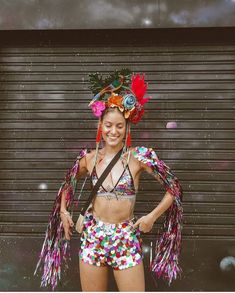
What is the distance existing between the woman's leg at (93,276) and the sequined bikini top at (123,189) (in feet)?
2.10

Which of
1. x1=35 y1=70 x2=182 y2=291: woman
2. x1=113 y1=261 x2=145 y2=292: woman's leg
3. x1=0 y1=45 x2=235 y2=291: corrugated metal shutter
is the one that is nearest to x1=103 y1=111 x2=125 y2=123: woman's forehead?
x1=35 y1=70 x2=182 y2=291: woman

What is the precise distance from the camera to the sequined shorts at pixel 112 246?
343 centimetres

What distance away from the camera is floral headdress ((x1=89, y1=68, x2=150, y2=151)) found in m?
3.52

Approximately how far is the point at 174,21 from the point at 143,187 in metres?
2.10

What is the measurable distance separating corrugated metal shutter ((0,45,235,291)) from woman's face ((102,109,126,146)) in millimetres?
1529

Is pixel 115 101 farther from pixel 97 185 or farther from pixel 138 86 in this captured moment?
pixel 97 185

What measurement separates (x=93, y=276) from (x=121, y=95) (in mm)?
1637

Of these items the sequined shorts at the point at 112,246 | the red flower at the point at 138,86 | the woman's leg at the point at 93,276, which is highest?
the red flower at the point at 138,86

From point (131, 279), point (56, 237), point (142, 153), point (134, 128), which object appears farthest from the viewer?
point (134, 128)

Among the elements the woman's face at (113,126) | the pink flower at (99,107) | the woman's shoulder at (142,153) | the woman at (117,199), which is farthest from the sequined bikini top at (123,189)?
the pink flower at (99,107)

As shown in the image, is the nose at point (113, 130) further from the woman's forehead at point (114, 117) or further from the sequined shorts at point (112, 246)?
the sequined shorts at point (112, 246)

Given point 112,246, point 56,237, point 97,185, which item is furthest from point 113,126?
point 56,237

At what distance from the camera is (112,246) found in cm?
344

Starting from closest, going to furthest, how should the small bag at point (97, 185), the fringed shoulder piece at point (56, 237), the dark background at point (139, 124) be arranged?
the small bag at point (97, 185)
the fringed shoulder piece at point (56, 237)
the dark background at point (139, 124)
